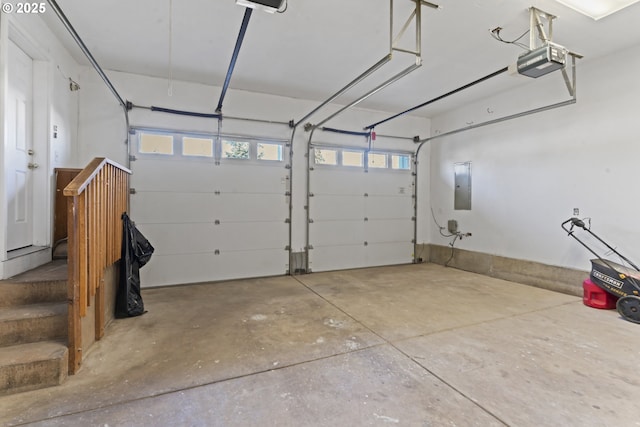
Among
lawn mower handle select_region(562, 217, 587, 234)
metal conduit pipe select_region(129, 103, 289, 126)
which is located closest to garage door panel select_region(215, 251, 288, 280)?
metal conduit pipe select_region(129, 103, 289, 126)

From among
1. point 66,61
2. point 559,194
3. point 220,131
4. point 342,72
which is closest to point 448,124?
point 559,194

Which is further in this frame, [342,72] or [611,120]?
[342,72]

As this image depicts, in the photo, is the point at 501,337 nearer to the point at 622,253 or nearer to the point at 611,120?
the point at 622,253

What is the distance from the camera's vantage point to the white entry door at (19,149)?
275 cm

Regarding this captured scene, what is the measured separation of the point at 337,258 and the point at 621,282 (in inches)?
154

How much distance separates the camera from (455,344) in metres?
2.62

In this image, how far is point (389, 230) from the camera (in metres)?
6.25

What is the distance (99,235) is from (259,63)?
2938 mm

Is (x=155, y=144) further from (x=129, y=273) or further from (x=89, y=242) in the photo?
(x=89, y=242)

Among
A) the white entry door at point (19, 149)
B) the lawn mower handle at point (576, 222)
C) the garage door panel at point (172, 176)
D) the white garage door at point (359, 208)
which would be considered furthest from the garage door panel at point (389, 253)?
the white entry door at point (19, 149)

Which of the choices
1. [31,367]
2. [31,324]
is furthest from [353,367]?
[31,324]

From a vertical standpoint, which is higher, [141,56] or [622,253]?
[141,56]

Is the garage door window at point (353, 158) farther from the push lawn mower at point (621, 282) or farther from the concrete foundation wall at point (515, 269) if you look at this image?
the push lawn mower at point (621, 282)

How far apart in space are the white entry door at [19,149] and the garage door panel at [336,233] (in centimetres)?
383
